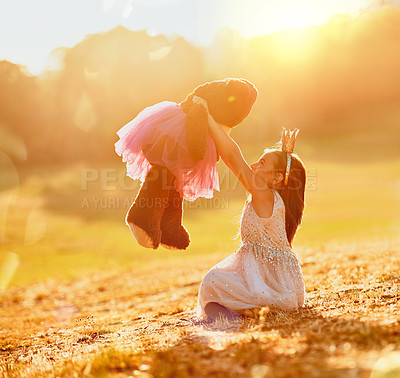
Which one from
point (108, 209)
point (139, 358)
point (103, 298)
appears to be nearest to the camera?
point (139, 358)

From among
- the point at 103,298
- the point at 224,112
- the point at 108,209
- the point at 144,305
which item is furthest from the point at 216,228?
the point at 224,112

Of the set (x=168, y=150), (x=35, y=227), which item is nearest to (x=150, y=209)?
(x=168, y=150)

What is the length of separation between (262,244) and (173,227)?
1.03 meters

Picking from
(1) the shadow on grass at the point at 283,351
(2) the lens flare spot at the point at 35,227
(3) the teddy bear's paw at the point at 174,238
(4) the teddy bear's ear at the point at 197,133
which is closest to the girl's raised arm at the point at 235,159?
(4) the teddy bear's ear at the point at 197,133

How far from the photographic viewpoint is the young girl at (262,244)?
4.36m

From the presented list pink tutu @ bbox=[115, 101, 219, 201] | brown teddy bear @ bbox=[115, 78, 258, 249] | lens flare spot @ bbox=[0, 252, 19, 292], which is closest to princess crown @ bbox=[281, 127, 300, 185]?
brown teddy bear @ bbox=[115, 78, 258, 249]

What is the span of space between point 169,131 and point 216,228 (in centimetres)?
2309

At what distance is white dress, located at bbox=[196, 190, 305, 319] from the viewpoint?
4.34m

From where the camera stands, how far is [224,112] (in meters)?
4.92

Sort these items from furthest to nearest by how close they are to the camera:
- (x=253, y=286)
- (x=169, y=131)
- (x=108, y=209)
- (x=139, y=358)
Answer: (x=108, y=209)
(x=169, y=131)
(x=253, y=286)
(x=139, y=358)

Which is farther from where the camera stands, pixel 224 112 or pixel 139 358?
pixel 224 112

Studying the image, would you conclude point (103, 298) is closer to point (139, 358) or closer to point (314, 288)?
point (314, 288)

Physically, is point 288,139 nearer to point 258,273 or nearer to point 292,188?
point 292,188

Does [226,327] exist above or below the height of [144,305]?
above
